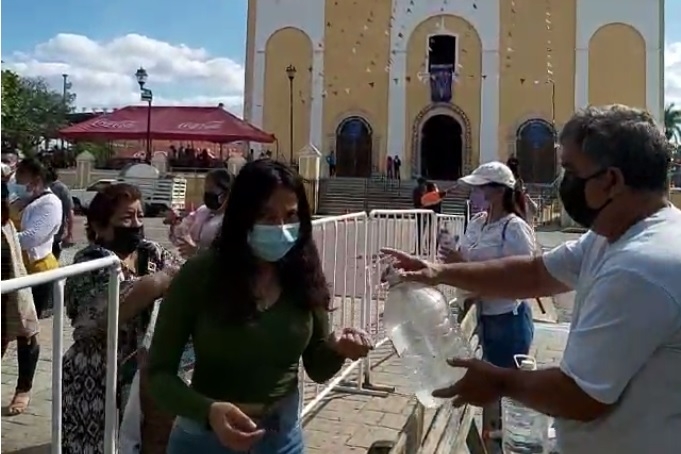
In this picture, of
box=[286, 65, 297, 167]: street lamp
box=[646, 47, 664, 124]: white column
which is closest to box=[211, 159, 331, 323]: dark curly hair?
box=[646, 47, 664, 124]: white column

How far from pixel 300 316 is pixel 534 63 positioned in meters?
30.3

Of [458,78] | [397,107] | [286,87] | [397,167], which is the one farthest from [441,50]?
[286,87]

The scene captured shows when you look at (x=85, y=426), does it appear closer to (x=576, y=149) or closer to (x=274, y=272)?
(x=274, y=272)

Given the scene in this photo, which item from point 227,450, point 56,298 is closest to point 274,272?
point 227,450

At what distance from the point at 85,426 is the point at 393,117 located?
29.3m

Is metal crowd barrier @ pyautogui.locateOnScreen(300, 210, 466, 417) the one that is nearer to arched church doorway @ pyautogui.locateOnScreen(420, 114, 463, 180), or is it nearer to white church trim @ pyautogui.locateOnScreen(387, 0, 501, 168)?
white church trim @ pyautogui.locateOnScreen(387, 0, 501, 168)

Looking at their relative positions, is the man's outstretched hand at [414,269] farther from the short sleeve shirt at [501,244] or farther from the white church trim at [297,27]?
the white church trim at [297,27]

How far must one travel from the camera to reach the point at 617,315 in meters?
1.69

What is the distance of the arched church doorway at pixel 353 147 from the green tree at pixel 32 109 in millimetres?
16194

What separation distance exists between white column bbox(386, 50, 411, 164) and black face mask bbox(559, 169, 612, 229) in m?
30.0

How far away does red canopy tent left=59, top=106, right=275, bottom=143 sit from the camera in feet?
70.4

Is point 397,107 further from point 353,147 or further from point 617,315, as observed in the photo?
point 617,315

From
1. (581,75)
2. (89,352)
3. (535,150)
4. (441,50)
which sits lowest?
(89,352)

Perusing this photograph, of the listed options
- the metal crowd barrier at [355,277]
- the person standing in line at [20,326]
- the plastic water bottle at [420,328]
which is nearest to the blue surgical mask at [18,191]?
the person standing in line at [20,326]
